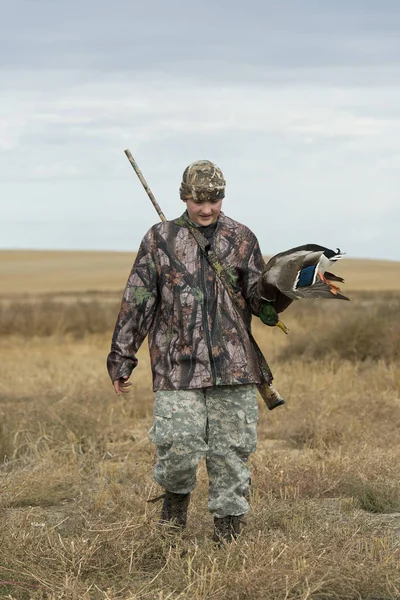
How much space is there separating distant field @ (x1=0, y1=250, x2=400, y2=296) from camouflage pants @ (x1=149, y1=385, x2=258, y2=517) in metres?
36.0

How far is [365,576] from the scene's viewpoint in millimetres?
5109

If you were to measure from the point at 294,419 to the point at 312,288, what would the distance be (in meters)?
4.42

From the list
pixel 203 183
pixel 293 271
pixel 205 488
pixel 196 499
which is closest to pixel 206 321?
pixel 293 271

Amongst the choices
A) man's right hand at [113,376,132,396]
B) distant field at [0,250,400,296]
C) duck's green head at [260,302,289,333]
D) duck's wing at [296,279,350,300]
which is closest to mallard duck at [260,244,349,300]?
duck's wing at [296,279,350,300]

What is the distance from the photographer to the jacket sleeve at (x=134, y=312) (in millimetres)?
5809

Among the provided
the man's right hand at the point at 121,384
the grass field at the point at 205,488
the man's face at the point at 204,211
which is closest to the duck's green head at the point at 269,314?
the man's face at the point at 204,211

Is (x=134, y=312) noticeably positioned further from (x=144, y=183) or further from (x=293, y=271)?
(x=144, y=183)

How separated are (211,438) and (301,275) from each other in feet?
3.18

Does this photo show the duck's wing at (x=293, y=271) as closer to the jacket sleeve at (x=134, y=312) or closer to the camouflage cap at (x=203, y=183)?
the camouflage cap at (x=203, y=183)

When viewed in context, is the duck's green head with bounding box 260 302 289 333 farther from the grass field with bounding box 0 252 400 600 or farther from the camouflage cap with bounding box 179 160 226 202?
the grass field with bounding box 0 252 400 600

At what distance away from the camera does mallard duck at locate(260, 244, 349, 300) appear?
5520 mm

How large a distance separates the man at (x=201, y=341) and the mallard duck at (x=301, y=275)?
0.47ft

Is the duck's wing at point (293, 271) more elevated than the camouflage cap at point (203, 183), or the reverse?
the camouflage cap at point (203, 183)

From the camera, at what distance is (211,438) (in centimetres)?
578
